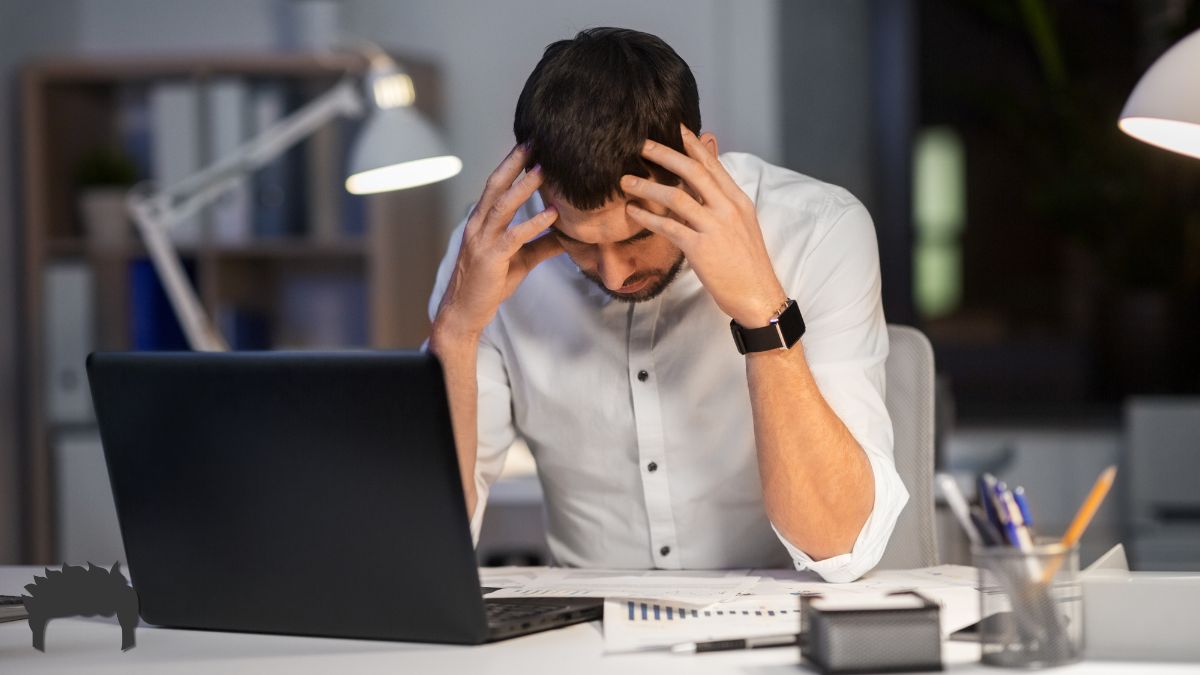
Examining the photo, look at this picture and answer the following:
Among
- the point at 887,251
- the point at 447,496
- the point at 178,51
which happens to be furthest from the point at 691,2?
the point at 447,496

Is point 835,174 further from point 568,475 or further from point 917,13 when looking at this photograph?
point 568,475

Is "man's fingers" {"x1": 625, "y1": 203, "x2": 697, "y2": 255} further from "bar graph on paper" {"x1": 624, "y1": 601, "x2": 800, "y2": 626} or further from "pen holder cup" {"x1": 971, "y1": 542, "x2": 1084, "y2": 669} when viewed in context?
"pen holder cup" {"x1": 971, "y1": 542, "x2": 1084, "y2": 669}

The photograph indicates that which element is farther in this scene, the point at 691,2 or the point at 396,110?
the point at 691,2

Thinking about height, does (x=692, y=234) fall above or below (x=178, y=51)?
below

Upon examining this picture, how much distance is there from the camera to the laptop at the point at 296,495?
3.40ft

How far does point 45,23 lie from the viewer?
13.1ft

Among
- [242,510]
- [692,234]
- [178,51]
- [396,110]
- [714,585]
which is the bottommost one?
[714,585]

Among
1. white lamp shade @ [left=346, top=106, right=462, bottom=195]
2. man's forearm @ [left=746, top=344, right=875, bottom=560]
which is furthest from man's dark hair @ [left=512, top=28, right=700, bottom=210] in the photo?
white lamp shade @ [left=346, top=106, right=462, bottom=195]

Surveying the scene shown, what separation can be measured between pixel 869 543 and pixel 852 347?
0.23 m

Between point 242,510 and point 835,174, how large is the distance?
10.5 ft

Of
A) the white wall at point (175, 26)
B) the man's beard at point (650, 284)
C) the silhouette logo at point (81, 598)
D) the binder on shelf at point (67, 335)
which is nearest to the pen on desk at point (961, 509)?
the man's beard at point (650, 284)

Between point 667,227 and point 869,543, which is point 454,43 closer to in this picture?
point 667,227

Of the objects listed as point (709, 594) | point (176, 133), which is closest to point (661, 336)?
point (709, 594)

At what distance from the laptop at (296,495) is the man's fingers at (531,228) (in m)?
0.40
